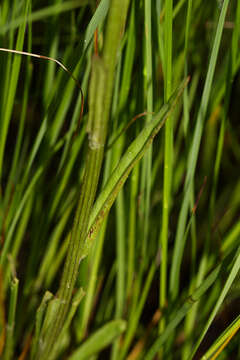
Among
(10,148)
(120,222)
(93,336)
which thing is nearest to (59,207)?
(120,222)

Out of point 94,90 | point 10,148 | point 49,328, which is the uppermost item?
point 94,90

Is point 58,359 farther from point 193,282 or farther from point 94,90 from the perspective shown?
point 94,90

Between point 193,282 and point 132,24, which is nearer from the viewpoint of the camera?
point 132,24

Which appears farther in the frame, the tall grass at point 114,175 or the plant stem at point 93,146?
the tall grass at point 114,175

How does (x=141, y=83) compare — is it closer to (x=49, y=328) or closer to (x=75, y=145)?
(x=75, y=145)

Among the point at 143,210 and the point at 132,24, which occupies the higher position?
the point at 132,24

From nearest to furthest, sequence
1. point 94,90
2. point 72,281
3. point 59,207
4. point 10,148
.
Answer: point 94,90 < point 72,281 < point 59,207 < point 10,148

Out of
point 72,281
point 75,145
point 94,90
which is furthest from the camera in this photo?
point 75,145

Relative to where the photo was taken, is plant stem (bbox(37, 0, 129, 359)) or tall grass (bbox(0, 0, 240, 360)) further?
tall grass (bbox(0, 0, 240, 360))
